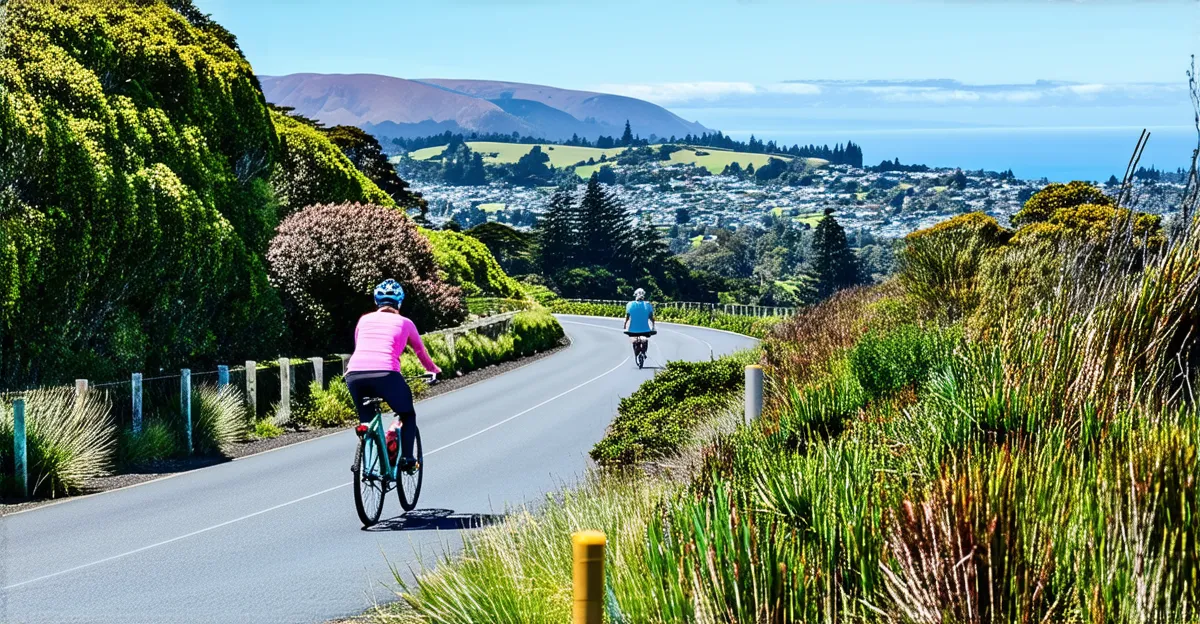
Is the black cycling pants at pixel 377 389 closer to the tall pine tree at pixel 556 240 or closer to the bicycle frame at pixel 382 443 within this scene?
the bicycle frame at pixel 382 443

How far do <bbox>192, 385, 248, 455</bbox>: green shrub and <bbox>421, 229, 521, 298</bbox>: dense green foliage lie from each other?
27.3 meters

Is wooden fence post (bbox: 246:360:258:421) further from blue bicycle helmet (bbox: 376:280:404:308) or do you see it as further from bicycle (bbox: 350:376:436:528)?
blue bicycle helmet (bbox: 376:280:404:308)

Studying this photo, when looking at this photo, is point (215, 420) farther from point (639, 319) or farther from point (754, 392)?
point (639, 319)

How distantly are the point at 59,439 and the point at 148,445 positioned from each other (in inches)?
83.9

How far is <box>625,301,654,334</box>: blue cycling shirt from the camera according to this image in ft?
98.3

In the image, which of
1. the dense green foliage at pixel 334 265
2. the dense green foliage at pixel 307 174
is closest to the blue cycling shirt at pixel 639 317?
the dense green foliage at pixel 334 265

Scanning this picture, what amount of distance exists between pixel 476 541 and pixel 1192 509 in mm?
4535

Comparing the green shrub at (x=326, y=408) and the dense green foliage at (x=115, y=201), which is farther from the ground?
the dense green foliage at (x=115, y=201)

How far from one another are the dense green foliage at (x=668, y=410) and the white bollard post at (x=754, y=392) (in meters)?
2.02

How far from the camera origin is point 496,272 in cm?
5747

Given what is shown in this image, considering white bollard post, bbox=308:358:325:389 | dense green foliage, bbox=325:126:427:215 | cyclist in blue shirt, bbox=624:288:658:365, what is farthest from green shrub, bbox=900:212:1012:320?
dense green foliage, bbox=325:126:427:215

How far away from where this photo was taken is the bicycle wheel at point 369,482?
1077 centimetres

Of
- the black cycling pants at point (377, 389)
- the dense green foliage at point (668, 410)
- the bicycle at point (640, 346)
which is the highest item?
the black cycling pants at point (377, 389)

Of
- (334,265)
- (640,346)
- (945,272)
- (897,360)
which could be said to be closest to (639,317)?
(640,346)
